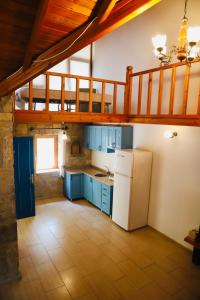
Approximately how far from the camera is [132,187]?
441 centimetres

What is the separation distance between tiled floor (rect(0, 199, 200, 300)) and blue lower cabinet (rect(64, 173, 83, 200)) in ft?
3.69

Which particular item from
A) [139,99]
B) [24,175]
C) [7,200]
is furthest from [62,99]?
[24,175]

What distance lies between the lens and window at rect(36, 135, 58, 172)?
6.26 m

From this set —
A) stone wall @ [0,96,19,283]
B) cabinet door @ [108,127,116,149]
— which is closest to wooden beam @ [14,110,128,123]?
stone wall @ [0,96,19,283]

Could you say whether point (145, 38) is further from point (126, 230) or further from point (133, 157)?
point (126, 230)

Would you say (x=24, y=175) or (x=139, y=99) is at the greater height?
(x=139, y=99)

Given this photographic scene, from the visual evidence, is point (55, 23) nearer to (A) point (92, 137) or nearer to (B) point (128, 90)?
(B) point (128, 90)

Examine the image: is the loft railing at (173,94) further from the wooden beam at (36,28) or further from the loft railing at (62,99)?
the wooden beam at (36,28)

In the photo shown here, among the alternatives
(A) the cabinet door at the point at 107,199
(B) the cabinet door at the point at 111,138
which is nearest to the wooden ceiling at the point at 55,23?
(B) the cabinet door at the point at 111,138

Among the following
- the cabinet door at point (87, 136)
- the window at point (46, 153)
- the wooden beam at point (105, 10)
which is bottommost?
the window at point (46, 153)

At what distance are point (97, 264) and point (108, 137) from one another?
2952 mm

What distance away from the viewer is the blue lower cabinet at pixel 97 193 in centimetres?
554

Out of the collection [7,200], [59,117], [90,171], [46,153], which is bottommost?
[90,171]

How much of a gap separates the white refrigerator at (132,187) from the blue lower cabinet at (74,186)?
5.57 ft
